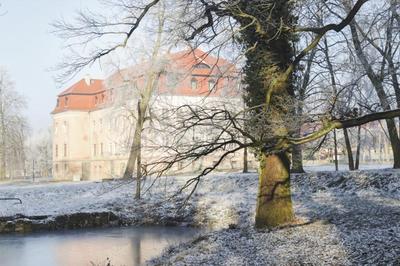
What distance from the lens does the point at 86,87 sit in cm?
7006

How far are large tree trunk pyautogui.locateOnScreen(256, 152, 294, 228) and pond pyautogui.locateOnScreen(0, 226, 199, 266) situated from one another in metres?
3.51

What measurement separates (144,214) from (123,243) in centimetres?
716

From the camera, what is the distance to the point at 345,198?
2092 cm

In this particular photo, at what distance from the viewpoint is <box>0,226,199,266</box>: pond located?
1552 centimetres

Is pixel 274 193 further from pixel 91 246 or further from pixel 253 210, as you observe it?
pixel 253 210

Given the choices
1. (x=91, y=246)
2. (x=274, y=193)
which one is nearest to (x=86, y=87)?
(x=91, y=246)

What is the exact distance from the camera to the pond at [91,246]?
15523mm

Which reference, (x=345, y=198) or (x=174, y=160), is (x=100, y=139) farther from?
(x=174, y=160)

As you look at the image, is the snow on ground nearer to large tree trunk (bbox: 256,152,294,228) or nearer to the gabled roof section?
large tree trunk (bbox: 256,152,294,228)

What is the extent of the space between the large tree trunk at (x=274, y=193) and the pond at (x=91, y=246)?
3506 mm

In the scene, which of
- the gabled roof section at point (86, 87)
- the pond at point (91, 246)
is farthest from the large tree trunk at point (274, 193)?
the gabled roof section at point (86, 87)

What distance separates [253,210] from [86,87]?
51.5m

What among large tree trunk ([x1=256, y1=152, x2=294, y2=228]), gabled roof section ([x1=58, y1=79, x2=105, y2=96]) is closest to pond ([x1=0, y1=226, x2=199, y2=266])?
large tree trunk ([x1=256, y1=152, x2=294, y2=228])

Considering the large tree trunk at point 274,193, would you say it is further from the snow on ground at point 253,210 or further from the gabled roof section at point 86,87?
the gabled roof section at point 86,87
